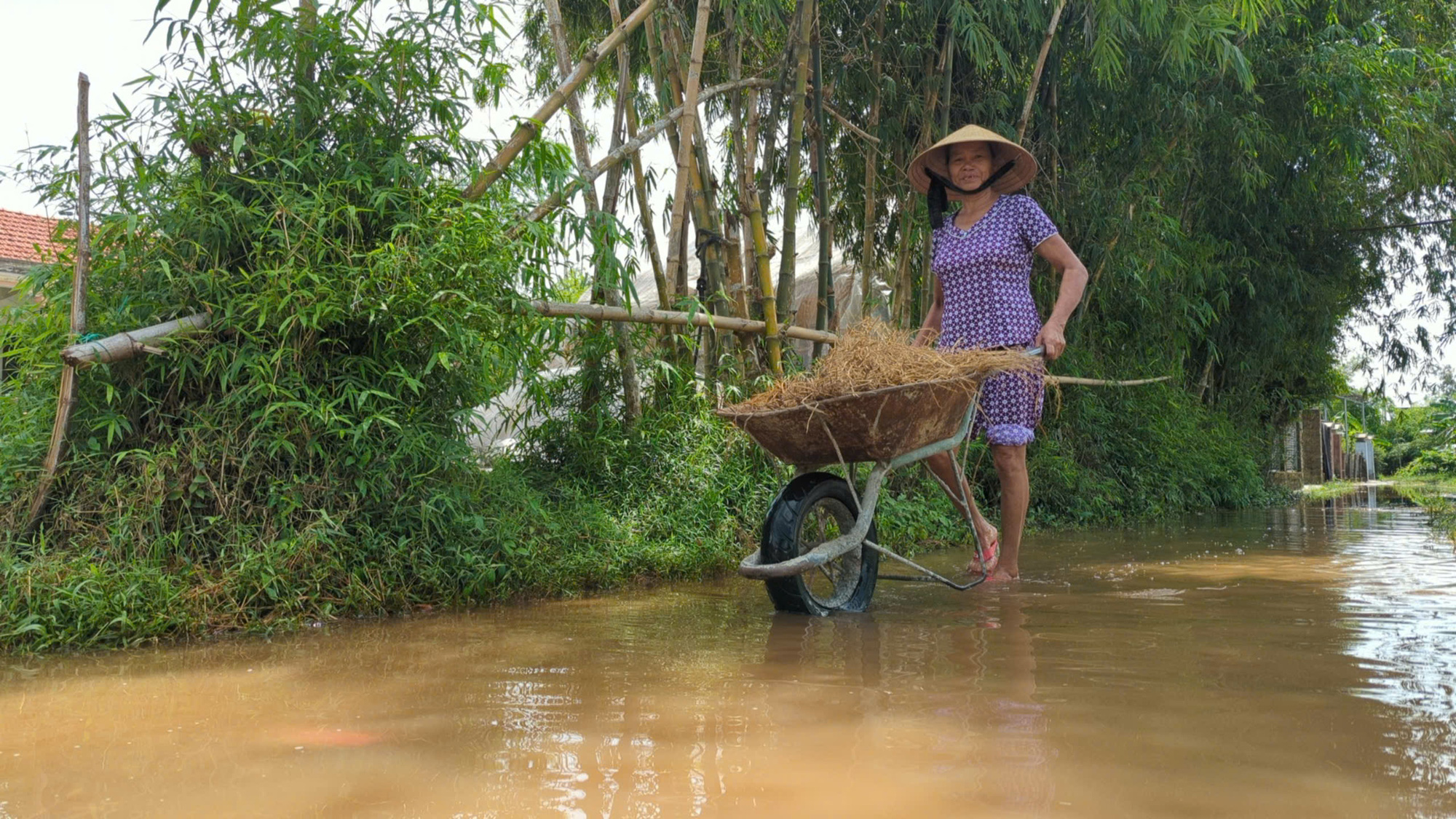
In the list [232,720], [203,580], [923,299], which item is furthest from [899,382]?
[923,299]

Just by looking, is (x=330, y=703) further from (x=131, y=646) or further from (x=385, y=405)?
(x=385, y=405)

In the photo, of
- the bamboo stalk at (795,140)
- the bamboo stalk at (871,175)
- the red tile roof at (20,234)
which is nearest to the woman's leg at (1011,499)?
the bamboo stalk at (795,140)

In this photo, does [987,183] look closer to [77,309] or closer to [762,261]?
[762,261]

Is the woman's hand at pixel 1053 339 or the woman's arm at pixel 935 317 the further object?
the woman's arm at pixel 935 317

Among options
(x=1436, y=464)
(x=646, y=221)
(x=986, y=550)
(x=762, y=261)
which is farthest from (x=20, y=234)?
(x=1436, y=464)

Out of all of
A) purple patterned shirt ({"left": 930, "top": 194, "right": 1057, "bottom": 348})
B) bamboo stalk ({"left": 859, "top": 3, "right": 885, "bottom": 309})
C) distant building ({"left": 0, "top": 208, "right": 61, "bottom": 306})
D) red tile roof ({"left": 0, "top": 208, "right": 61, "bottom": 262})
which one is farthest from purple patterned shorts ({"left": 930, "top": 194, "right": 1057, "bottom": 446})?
red tile roof ({"left": 0, "top": 208, "right": 61, "bottom": 262})

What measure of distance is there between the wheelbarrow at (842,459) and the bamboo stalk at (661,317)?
2.59 feet

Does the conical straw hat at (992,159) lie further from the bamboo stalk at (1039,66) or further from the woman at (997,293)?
the bamboo stalk at (1039,66)

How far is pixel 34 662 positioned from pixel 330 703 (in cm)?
108

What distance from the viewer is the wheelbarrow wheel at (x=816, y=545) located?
11.1 feet

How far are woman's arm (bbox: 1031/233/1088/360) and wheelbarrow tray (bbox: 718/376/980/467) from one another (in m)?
0.44

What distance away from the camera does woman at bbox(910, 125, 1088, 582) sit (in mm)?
4055

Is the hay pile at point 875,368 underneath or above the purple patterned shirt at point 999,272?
underneath

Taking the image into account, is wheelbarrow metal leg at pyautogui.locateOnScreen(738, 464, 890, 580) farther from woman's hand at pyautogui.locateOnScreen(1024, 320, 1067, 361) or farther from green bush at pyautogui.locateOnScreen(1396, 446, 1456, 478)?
green bush at pyautogui.locateOnScreen(1396, 446, 1456, 478)
